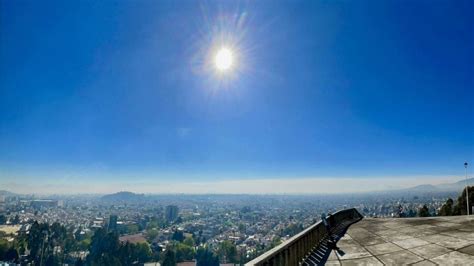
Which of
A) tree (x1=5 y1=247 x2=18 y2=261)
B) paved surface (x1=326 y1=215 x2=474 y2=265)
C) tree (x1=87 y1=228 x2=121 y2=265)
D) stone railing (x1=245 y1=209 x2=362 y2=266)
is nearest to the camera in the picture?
stone railing (x1=245 y1=209 x2=362 y2=266)

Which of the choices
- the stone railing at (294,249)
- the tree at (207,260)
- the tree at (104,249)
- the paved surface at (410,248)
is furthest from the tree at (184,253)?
the paved surface at (410,248)

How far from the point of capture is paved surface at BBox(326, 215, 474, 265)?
229 inches

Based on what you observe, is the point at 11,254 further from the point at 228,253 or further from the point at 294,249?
the point at 294,249

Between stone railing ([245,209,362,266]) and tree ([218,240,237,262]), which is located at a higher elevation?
stone railing ([245,209,362,266])

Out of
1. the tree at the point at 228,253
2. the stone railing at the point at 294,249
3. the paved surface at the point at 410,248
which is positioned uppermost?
the stone railing at the point at 294,249

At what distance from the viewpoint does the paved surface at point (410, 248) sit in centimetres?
582

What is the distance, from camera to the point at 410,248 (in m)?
6.94

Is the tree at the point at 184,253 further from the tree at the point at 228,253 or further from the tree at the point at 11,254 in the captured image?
the tree at the point at 11,254

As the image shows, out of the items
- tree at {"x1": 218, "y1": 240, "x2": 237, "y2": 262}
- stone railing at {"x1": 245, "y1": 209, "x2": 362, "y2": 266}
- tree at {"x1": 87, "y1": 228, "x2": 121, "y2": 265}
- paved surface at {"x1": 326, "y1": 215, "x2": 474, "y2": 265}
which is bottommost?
tree at {"x1": 218, "y1": 240, "x2": 237, "y2": 262}

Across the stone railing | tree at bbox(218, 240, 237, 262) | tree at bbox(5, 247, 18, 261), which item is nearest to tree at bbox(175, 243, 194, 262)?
tree at bbox(218, 240, 237, 262)

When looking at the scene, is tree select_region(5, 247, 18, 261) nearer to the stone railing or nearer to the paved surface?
the stone railing

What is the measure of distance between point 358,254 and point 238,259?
66566mm

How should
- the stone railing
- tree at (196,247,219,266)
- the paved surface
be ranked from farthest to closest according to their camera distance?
tree at (196,247,219,266) < the paved surface < the stone railing

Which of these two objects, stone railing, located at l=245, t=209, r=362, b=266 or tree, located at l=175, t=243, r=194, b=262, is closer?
stone railing, located at l=245, t=209, r=362, b=266
